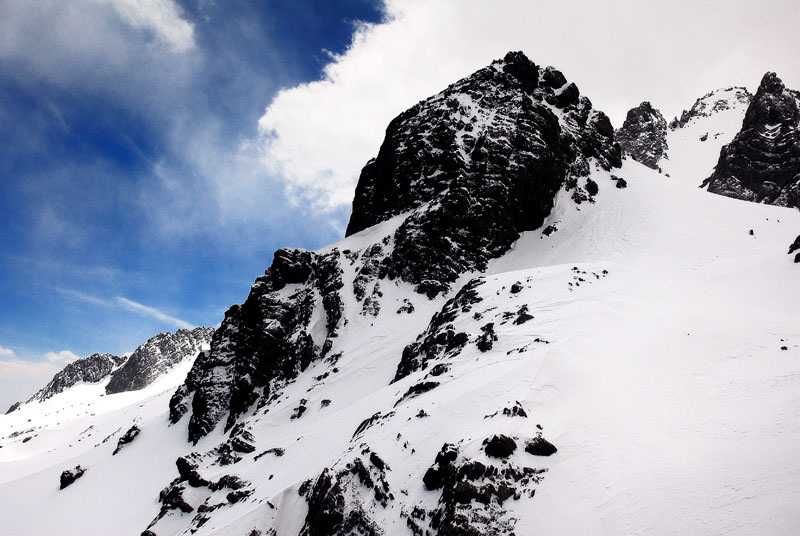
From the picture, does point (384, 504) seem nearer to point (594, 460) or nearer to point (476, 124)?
point (594, 460)

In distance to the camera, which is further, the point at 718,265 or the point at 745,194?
the point at 745,194

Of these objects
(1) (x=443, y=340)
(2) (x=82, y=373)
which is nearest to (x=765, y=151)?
(1) (x=443, y=340)

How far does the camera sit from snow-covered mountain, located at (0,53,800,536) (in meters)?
10.3

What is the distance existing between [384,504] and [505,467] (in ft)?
14.1

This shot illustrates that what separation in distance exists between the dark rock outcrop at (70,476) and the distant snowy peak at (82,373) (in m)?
100

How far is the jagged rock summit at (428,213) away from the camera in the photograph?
4147cm

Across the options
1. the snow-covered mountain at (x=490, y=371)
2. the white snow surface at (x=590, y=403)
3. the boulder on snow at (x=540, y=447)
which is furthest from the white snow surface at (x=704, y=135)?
the boulder on snow at (x=540, y=447)

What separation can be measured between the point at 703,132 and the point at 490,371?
14829cm

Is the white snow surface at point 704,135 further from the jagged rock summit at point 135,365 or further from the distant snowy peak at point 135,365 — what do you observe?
the jagged rock summit at point 135,365

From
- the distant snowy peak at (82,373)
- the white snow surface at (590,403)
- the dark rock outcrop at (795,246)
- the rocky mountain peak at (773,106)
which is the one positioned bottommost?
the dark rock outcrop at (795,246)

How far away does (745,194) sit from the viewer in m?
76.4

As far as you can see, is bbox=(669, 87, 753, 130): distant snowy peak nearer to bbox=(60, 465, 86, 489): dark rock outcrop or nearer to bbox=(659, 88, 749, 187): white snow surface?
bbox=(659, 88, 749, 187): white snow surface

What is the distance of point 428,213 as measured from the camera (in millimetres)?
46094

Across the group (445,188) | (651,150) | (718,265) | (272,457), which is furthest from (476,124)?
(651,150)
